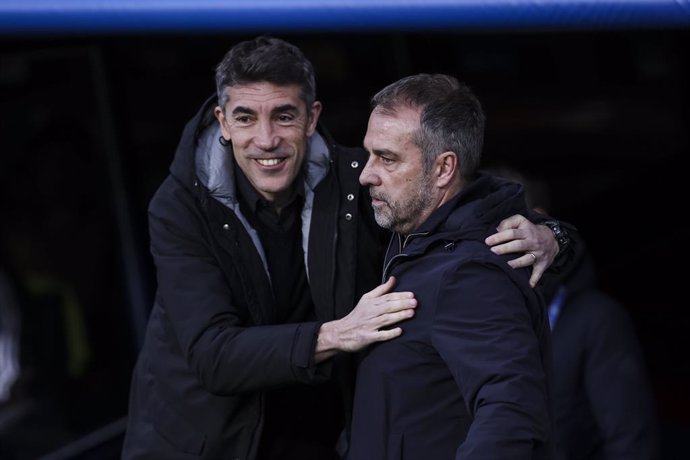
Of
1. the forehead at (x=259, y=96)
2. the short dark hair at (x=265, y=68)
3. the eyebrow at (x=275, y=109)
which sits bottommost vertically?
the eyebrow at (x=275, y=109)

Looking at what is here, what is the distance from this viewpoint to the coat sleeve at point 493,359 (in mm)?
2166

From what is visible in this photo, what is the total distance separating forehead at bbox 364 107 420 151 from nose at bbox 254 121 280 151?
38 cm

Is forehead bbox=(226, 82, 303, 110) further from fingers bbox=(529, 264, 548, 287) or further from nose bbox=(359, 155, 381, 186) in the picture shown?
fingers bbox=(529, 264, 548, 287)

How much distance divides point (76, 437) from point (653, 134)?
111 inches

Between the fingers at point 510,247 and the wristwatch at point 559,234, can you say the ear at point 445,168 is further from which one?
the wristwatch at point 559,234

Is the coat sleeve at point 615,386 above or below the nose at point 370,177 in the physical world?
below

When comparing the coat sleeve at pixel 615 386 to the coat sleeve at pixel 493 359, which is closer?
the coat sleeve at pixel 493 359

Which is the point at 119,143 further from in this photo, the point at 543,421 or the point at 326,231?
the point at 543,421

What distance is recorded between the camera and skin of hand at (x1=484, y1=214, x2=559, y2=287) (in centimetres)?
242

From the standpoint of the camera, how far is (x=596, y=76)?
5504mm

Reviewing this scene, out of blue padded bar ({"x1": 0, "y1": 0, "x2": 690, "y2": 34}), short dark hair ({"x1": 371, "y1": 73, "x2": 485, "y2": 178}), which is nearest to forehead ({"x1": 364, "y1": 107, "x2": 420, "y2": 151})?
short dark hair ({"x1": 371, "y1": 73, "x2": 485, "y2": 178})

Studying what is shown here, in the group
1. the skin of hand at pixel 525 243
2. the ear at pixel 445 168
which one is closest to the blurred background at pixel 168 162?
the skin of hand at pixel 525 243

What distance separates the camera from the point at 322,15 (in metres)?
3.52

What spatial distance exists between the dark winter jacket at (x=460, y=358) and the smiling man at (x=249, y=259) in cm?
22
